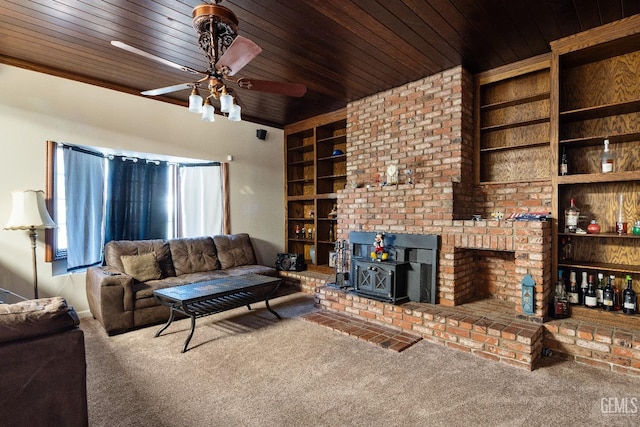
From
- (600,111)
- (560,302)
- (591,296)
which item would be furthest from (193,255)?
(600,111)

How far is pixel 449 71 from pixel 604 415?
10.3 ft

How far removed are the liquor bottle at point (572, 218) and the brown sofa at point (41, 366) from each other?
3838mm

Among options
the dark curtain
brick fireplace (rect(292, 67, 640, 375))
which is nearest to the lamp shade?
the dark curtain

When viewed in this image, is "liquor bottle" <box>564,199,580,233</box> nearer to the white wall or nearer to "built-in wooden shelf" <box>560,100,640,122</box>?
"built-in wooden shelf" <box>560,100,640,122</box>

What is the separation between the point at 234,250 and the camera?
4883 millimetres

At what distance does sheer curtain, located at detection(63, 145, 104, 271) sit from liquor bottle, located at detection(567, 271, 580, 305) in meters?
5.16

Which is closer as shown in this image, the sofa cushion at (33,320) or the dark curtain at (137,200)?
the sofa cushion at (33,320)

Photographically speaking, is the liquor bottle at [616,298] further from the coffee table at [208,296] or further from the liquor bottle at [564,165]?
the coffee table at [208,296]

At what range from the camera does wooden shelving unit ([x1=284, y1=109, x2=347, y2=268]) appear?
5.34m

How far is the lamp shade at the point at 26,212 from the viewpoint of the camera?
10.1 feet

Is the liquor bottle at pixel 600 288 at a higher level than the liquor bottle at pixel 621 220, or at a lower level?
lower

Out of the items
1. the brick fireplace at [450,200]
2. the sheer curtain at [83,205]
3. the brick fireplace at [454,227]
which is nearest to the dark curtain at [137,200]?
the sheer curtain at [83,205]

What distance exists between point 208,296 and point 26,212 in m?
1.95

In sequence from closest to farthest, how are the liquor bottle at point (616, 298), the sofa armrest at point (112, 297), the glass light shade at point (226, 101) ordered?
the glass light shade at point (226, 101) → the liquor bottle at point (616, 298) → the sofa armrest at point (112, 297)
